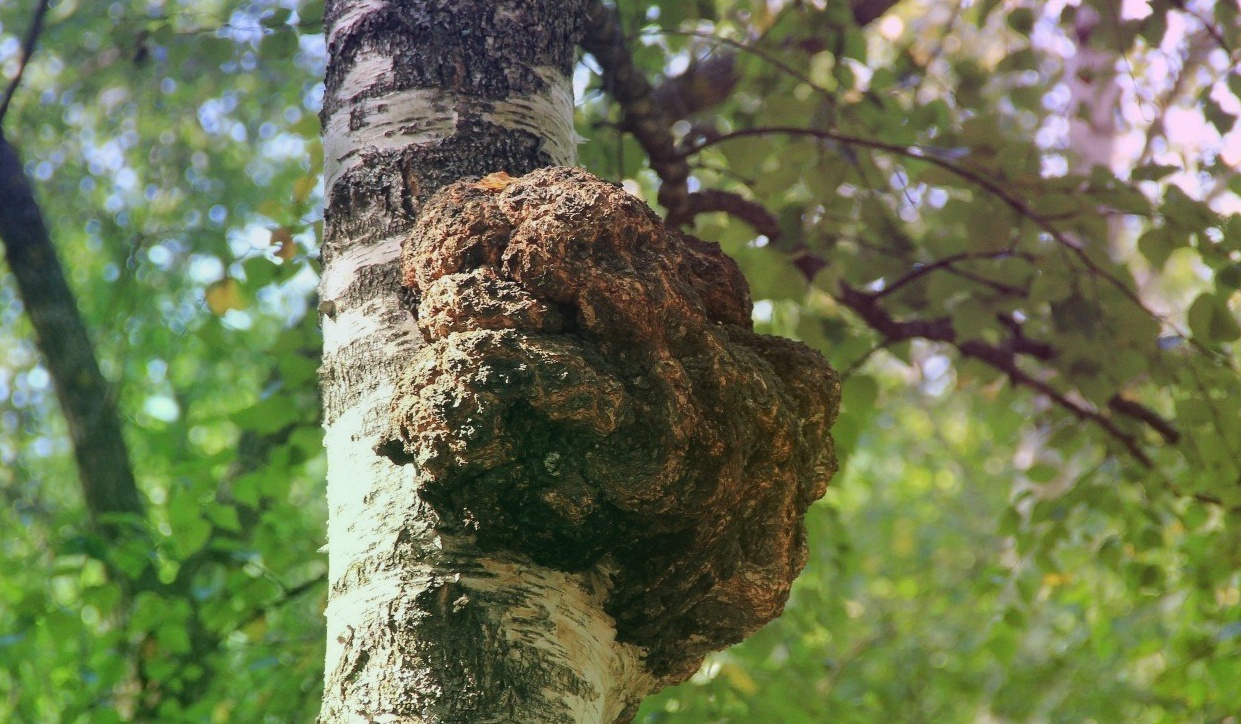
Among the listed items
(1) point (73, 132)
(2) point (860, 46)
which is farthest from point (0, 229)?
(2) point (860, 46)

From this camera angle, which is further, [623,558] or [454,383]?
[623,558]

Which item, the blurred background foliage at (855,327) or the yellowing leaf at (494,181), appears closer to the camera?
the yellowing leaf at (494,181)

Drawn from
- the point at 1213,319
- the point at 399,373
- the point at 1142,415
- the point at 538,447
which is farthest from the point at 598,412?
the point at 1142,415

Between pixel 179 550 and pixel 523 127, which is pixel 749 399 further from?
pixel 179 550

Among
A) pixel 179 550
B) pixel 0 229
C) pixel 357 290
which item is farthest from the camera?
pixel 0 229

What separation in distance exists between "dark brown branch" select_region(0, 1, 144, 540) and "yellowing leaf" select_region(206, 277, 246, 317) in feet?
4.82

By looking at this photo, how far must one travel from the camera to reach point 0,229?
14.4 feet

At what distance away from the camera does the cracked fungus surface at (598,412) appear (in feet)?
3.85

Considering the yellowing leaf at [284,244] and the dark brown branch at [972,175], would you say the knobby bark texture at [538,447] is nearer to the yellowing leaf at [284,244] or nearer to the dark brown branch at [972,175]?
the dark brown branch at [972,175]

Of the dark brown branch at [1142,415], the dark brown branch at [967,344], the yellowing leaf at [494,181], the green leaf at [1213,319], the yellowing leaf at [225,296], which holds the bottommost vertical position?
the dark brown branch at [1142,415]

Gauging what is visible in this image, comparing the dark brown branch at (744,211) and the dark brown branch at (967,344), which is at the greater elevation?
the dark brown branch at (744,211)

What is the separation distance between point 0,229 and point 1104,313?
4.32 meters

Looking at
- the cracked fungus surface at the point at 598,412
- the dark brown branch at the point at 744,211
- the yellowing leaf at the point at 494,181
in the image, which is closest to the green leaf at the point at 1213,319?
the dark brown branch at the point at 744,211

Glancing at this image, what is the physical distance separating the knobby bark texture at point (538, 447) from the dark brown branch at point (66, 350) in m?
3.52
